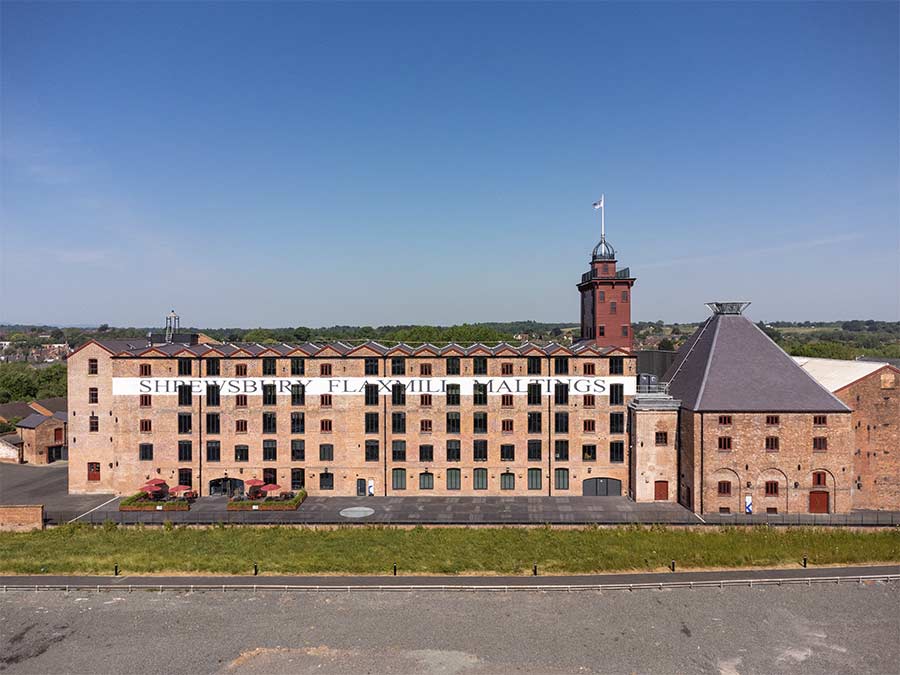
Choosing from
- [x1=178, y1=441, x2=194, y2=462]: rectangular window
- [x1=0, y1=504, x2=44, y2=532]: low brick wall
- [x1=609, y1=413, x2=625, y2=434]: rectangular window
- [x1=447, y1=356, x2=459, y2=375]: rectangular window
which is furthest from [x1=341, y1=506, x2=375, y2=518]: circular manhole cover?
[x1=0, y1=504, x2=44, y2=532]: low brick wall

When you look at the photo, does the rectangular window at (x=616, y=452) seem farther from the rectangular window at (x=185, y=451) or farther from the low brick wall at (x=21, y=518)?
the low brick wall at (x=21, y=518)

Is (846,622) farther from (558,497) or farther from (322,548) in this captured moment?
(322,548)

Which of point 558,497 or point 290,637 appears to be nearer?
point 290,637

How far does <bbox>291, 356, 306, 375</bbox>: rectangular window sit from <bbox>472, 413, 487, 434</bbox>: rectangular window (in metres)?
17.0

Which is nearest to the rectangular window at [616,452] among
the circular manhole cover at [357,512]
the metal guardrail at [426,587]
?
the metal guardrail at [426,587]

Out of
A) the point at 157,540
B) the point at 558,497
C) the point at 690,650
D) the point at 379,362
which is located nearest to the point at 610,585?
the point at 690,650

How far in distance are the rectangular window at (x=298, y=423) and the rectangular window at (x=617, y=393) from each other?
96.8 ft

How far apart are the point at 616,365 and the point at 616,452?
327 inches

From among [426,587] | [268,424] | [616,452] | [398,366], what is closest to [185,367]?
[268,424]

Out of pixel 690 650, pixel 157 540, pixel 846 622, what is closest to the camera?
pixel 690 650

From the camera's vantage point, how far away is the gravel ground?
1034 inches

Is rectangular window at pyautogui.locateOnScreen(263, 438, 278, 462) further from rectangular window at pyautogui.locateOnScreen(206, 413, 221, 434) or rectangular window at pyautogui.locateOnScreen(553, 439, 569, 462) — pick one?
rectangular window at pyautogui.locateOnScreen(553, 439, 569, 462)

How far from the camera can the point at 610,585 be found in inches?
1318

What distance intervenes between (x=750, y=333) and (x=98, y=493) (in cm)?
6438
